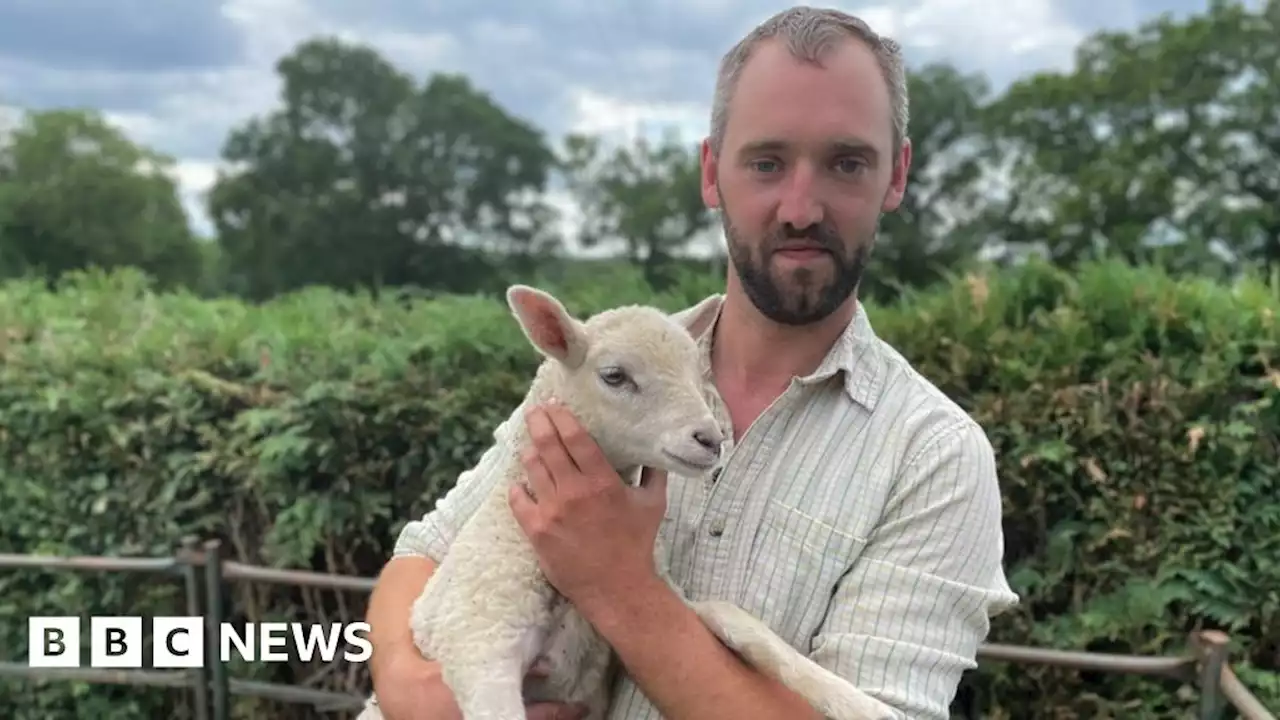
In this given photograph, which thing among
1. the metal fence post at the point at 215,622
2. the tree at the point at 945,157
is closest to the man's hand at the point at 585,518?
the metal fence post at the point at 215,622

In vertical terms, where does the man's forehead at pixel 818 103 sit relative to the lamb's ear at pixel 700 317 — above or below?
above

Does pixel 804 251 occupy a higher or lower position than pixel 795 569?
higher

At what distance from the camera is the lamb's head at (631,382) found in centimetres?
189

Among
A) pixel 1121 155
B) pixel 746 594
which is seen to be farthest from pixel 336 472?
pixel 1121 155

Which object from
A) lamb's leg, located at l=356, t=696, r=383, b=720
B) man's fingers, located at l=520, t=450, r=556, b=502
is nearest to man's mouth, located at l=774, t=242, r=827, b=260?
man's fingers, located at l=520, t=450, r=556, b=502

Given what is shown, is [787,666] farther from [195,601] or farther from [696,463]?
[195,601]

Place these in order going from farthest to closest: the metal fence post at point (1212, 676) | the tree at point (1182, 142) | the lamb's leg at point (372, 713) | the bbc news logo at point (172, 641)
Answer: the tree at point (1182, 142)
the bbc news logo at point (172, 641)
the metal fence post at point (1212, 676)
the lamb's leg at point (372, 713)

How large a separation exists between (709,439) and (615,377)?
24 cm

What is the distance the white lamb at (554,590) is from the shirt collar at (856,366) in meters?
0.20

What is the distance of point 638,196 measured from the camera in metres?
32.5

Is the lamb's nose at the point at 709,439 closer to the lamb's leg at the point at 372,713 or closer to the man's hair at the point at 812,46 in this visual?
the man's hair at the point at 812,46

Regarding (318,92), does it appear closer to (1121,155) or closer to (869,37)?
(1121,155)

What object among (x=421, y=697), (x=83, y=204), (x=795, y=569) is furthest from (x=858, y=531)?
(x=83, y=204)

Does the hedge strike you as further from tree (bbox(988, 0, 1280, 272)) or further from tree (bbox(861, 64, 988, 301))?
tree (bbox(861, 64, 988, 301))
